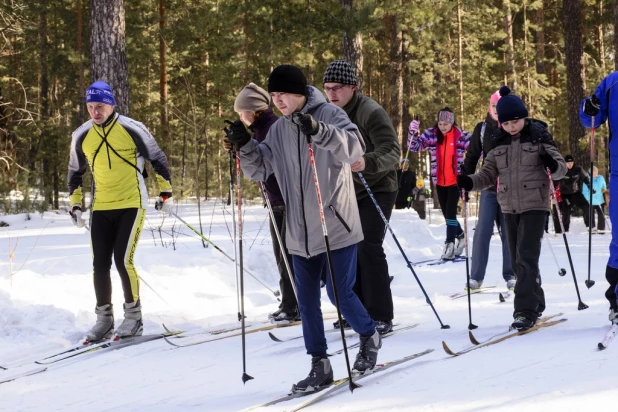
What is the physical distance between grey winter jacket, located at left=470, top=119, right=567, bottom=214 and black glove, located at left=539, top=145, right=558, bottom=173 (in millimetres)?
18

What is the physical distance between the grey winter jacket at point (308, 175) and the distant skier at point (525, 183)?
196 centimetres

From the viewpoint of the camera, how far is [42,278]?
26.7 ft

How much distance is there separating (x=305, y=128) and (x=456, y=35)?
2468 centimetres

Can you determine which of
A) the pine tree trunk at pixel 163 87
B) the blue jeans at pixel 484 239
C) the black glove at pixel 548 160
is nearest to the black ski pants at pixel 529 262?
the black glove at pixel 548 160

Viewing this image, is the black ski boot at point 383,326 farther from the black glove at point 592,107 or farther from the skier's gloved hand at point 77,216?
the skier's gloved hand at point 77,216

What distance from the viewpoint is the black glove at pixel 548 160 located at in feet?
18.5

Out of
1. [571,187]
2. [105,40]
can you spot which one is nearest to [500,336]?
[105,40]

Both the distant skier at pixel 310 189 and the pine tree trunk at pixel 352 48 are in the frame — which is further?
the pine tree trunk at pixel 352 48

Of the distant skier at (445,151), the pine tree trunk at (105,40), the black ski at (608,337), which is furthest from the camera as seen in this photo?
the distant skier at (445,151)

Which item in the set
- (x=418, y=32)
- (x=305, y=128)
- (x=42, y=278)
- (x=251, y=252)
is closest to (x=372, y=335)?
(x=305, y=128)

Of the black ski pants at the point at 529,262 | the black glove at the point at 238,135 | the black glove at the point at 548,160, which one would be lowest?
the black ski pants at the point at 529,262

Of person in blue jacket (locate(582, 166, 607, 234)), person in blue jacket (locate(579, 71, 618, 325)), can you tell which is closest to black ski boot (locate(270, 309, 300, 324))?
person in blue jacket (locate(579, 71, 618, 325))

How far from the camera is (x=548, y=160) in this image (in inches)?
223

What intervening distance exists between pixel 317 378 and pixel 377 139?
2.11 meters
